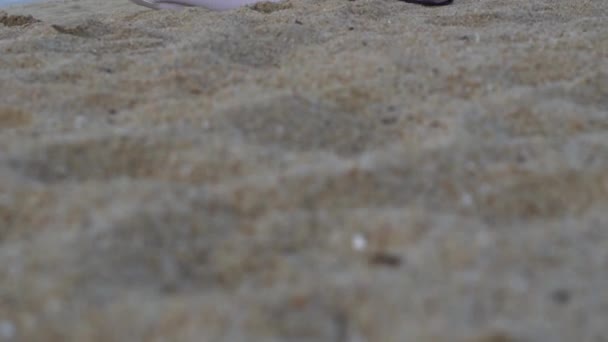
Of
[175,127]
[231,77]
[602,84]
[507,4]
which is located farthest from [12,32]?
[602,84]

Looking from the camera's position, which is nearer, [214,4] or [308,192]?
[308,192]

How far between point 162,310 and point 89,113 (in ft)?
2.77

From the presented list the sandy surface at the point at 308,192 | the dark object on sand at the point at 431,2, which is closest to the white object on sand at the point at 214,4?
the dark object on sand at the point at 431,2

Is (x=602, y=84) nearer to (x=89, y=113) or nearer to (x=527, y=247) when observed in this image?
(x=527, y=247)

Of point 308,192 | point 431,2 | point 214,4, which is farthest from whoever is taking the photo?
point 214,4

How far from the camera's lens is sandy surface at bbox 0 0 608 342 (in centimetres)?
99

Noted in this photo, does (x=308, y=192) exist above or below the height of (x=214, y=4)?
above

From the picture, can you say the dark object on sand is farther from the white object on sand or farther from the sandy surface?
the sandy surface

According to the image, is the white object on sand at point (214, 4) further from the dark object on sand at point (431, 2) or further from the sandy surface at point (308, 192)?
the sandy surface at point (308, 192)

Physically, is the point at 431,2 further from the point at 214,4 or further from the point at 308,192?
the point at 308,192

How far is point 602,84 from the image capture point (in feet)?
6.09

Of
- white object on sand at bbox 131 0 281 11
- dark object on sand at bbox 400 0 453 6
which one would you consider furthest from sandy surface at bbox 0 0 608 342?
white object on sand at bbox 131 0 281 11

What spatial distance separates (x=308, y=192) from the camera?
130 cm

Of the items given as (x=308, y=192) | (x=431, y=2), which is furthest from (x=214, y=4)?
(x=308, y=192)
